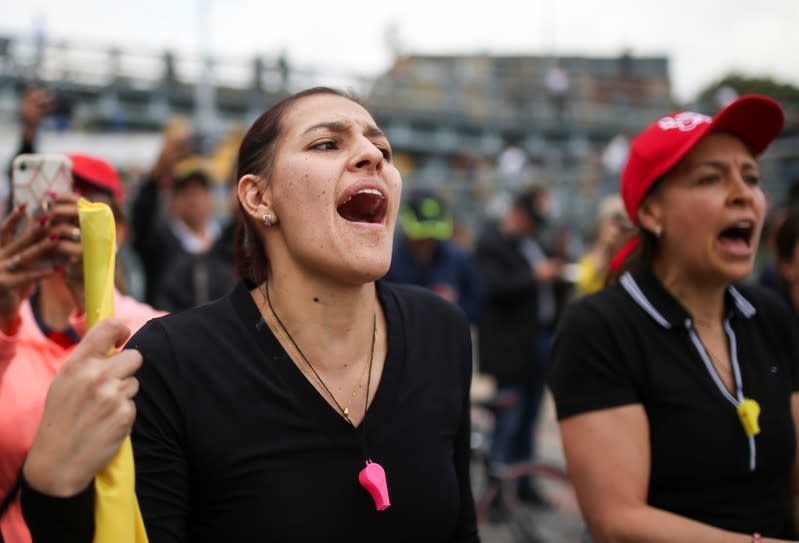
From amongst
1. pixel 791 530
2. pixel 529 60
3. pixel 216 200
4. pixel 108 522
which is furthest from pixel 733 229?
pixel 529 60

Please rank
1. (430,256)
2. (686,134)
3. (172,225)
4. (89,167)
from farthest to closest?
(430,256) → (172,225) → (89,167) → (686,134)

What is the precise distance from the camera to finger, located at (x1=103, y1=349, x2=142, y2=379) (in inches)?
47.3

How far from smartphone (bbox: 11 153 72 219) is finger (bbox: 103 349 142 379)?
1.00 meters

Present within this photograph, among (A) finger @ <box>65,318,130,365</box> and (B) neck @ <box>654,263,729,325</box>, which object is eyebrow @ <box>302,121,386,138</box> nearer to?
(A) finger @ <box>65,318,130,365</box>

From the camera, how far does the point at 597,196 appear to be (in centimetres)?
1680

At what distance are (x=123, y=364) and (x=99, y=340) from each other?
55mm

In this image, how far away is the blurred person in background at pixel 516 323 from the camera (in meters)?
5.60

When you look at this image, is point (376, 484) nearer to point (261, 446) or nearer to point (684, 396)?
point (261, 446)

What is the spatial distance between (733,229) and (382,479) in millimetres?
1402

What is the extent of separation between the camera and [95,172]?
2549mm

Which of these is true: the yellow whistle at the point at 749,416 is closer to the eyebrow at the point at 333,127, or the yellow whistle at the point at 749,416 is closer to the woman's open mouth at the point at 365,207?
the woman's open mouth at the point at 365,207

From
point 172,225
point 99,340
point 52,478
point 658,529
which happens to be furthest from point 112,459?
point 172,225

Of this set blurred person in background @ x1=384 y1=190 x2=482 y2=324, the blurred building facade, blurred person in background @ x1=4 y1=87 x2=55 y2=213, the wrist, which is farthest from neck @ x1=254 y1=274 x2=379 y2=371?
the blurred building facade

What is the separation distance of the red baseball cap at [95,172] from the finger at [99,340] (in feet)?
4.77
